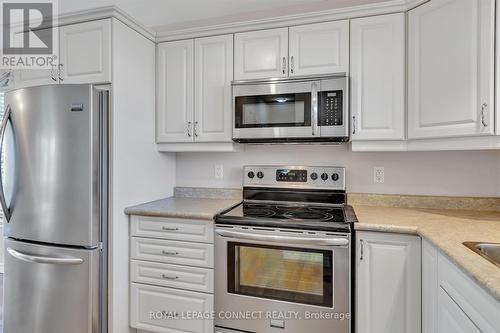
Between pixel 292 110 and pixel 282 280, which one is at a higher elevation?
pixel 292 110

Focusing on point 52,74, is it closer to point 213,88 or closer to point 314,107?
point 213,88

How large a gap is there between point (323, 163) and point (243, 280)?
1.04m

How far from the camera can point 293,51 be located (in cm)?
203

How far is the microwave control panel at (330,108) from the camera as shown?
190 centimetres

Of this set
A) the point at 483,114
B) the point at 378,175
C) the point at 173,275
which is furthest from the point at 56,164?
the point at 483,114

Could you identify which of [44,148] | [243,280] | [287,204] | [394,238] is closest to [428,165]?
[394,238]

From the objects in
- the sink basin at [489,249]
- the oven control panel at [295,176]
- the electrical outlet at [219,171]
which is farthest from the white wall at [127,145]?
the sink basin at [489,249]

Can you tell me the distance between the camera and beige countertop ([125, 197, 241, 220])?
189 centimetres

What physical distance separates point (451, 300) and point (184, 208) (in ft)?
5.01

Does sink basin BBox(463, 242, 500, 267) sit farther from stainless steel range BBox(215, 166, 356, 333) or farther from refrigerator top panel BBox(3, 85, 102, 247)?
refrigerator top panel BBox(3, 85, 102, 247)

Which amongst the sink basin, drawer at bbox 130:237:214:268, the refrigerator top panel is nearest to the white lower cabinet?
drawer at bbox 130:237:214:268

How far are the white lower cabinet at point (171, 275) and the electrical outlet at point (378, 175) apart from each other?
1230 millimetres

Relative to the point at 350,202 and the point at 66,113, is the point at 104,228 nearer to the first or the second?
the point at 66,113

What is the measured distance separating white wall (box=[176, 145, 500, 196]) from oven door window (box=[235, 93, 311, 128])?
14.4 inches
